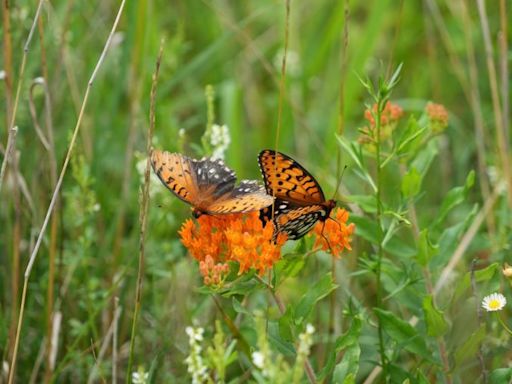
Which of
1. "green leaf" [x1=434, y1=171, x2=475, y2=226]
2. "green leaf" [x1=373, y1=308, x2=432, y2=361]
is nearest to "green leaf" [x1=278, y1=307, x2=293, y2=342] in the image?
"green leaf" [x1=373, y1=308, x2=432, y2=361]

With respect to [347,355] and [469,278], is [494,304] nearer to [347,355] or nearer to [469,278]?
[469,278]

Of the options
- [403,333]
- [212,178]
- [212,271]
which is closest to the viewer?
[212,271]

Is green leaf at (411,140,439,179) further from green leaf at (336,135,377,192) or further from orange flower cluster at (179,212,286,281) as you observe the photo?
orange flower cluster at (179,212,286,281)

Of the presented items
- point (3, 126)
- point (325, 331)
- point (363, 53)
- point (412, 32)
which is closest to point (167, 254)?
point (325, 331)

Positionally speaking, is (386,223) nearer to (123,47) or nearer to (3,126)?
(123,47)

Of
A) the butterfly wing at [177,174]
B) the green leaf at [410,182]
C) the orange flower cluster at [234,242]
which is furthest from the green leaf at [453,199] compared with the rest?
the butterfly wing at [177,174]

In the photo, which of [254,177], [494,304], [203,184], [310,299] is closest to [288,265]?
[310,299]
